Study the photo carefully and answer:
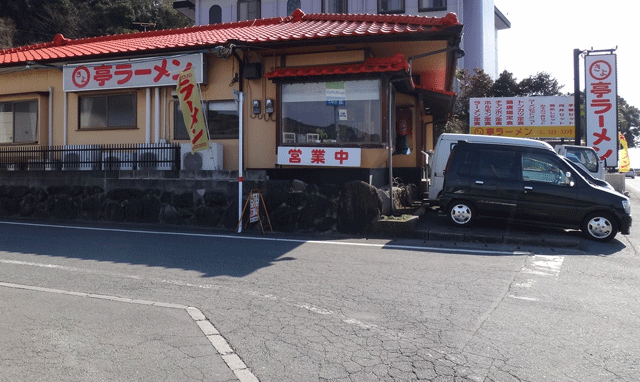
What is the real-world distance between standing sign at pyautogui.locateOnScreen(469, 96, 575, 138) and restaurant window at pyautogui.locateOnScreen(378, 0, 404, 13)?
31.4 ft

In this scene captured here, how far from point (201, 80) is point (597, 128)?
16.7 m

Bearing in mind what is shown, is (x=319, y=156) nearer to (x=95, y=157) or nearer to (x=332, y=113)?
(x=332, y=113)

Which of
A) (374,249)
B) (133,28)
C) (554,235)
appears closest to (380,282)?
(374,249)

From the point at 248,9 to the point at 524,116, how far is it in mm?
19781

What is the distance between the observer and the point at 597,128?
20.9m

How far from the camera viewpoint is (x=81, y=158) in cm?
1334

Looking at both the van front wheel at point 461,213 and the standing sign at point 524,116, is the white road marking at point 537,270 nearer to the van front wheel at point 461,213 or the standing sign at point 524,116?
the van front wheel at point 461,213

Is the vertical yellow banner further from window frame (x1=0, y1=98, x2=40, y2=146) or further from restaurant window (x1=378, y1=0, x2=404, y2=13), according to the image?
restaurant window (x1=378, y1=0, x2=404, y2=13)

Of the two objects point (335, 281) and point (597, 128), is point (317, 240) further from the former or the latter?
point (597, 128)

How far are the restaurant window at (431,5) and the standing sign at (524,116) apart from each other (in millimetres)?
8468

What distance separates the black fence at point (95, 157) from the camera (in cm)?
1254

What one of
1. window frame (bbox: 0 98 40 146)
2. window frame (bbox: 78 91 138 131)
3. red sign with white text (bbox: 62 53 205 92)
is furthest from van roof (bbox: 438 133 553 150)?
window frame (bbox: 0 98 40 146)

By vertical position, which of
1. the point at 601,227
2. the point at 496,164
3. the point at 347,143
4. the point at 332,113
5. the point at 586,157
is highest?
the point at 332,113

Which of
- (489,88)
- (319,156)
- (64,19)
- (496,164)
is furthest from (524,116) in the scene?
(64,19)
